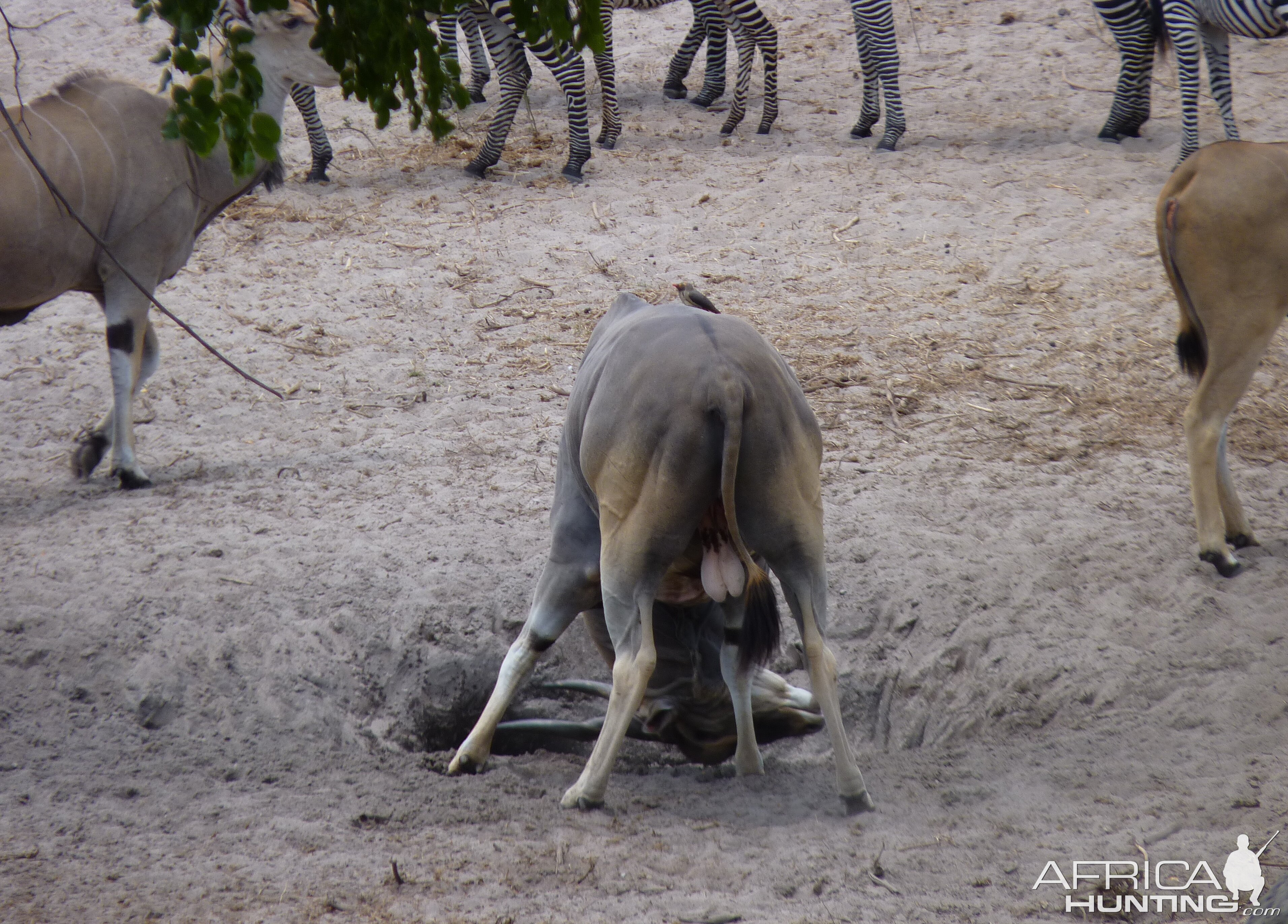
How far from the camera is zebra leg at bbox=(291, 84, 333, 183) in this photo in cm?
951

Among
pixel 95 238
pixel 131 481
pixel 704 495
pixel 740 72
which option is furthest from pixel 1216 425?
pixel 740 72

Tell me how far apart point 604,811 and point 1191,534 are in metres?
2.92

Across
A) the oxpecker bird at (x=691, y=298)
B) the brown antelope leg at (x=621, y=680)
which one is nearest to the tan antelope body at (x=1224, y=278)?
the oxpecker bird at (x=691, y=298)

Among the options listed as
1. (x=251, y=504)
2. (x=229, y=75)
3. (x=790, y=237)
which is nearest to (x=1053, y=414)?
(x=790, y=237)

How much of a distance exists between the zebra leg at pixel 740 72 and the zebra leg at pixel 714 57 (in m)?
0.42

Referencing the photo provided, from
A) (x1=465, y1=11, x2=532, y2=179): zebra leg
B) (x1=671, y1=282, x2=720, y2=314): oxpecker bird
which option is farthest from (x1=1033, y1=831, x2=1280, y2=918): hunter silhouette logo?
(x1=465, y1=11, x2=532, y2=179): zebra leg

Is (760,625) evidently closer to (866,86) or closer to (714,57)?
(866,86)

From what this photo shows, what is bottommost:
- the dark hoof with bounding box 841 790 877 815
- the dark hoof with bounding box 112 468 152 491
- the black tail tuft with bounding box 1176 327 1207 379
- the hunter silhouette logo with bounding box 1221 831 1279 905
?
the dark hoof with bounding box 112 468 152 491

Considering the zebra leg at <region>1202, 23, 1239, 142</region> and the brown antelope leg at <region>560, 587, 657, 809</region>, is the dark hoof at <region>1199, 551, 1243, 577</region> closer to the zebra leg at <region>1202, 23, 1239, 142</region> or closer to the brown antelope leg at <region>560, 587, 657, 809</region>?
the brown antelope leg at <region>560, 587, 657, 809</region>

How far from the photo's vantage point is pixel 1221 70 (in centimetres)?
879

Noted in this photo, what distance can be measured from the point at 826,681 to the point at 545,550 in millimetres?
1973

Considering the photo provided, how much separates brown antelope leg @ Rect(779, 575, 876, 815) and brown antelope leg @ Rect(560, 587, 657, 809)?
0.45 metres

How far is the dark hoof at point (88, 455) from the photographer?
5.84 meters

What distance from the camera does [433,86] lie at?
2.16 metres
